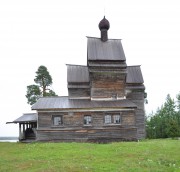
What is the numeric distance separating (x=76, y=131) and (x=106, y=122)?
3428mm

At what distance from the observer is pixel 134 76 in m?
39.0

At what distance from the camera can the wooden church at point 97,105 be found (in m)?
32.5

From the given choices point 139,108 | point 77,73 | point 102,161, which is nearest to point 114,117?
point 139,108

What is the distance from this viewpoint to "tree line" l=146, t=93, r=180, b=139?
40281 mm

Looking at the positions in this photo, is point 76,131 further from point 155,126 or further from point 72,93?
point 155,126

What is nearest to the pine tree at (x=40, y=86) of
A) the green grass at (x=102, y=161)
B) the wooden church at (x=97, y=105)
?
the wooden church at (x=97, y=105)

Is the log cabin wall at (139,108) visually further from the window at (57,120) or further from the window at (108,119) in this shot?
the window at (57,120)

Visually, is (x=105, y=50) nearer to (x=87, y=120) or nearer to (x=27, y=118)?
(x=87, y=120)

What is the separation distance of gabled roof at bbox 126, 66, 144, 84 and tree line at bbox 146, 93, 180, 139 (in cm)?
778

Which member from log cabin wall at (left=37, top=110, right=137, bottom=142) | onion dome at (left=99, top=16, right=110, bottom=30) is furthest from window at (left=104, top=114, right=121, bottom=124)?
onion dome at (left=99, top=16, right=110, bottom=30)

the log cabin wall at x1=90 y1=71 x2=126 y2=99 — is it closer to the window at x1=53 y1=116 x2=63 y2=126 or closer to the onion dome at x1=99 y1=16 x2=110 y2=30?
the window at x1=53 y1=116 x2=63 y2=126

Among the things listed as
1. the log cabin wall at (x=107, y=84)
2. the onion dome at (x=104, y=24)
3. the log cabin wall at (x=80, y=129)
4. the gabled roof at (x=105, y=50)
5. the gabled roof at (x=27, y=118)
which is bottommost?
the log cabin wall at (x=80, y=129)

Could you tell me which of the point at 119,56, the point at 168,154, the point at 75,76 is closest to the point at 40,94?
the point at 75,76

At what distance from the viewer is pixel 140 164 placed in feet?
54.5
